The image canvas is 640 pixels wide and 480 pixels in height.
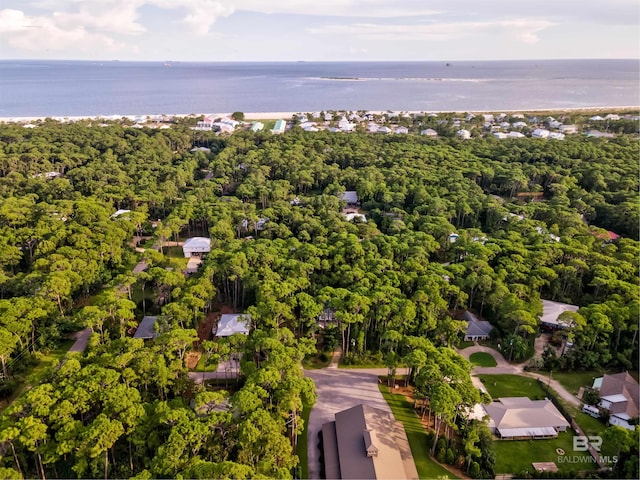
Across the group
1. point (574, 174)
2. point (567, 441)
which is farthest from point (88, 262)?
point (574, 174)

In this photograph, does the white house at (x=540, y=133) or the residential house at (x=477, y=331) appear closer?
the residential house at (x=477, y=331)

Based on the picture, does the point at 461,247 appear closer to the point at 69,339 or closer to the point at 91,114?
the point at 69,339

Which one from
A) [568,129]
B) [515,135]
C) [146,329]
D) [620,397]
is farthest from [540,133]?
[146,329]

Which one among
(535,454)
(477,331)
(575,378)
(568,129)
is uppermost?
(568,129)

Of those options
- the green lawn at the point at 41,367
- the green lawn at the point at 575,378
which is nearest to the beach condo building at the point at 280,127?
the green lawn at the point at 41,367

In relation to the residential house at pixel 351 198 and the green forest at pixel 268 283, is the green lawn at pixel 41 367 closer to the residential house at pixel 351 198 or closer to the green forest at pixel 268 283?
the green forest at pixel 268 283

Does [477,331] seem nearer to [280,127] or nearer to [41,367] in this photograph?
[41,367]
